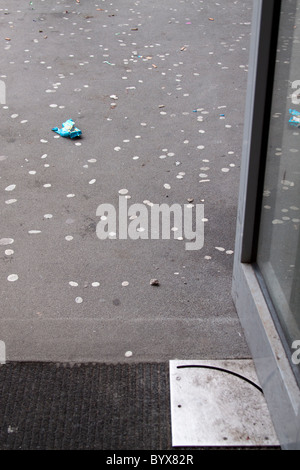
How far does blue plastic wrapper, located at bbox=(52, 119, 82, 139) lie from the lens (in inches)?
201

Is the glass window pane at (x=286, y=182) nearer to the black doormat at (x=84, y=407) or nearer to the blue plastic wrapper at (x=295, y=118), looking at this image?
the blue plastic wrapper at (x=295, y=118)

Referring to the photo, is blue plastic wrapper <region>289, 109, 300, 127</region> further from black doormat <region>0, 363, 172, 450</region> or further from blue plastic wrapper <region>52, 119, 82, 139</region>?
blue plastic wrapper <region>52, 119, 82, 139</region>

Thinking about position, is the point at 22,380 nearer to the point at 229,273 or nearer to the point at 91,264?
the point at 91,264

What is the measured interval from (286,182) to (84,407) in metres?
1.36

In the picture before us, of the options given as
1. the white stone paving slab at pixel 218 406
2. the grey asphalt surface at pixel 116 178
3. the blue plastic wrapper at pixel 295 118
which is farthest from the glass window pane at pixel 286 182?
the grey asphalt surface at pixel 116 178

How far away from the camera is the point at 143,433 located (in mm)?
2549

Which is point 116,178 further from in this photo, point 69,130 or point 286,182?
point 286,182

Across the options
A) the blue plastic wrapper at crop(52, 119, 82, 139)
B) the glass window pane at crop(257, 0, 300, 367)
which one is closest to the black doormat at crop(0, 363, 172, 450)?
the glass window pane at crop(257, 0, 300, 367)

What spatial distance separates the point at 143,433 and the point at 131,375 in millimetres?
354

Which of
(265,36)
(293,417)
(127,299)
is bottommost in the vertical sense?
(127,299)

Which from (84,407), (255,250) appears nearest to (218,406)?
(84,407)

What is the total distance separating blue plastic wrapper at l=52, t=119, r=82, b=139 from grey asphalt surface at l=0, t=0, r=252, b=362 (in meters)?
0.07

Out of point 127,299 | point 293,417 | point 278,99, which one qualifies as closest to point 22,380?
point 127,299

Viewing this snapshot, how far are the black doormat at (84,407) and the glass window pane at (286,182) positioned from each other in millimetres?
690
